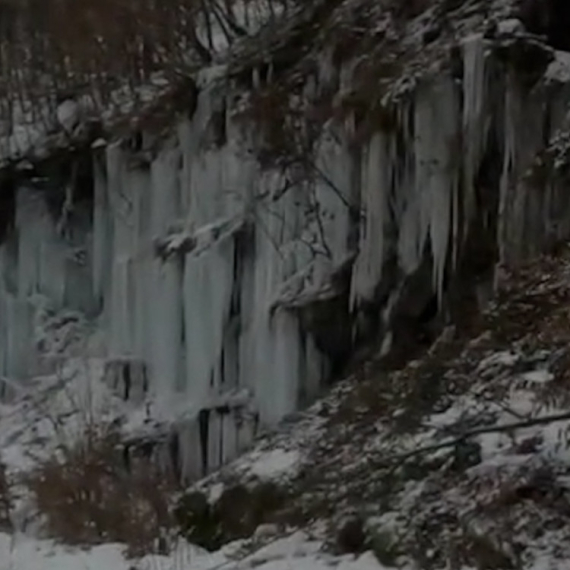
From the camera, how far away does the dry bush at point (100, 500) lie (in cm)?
763

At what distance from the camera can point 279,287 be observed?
10.8m

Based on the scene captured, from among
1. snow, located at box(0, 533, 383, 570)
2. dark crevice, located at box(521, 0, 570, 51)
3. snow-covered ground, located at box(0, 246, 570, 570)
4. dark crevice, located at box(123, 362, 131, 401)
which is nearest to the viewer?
snow-covered ground, located at box(0, 246, 570, 570)

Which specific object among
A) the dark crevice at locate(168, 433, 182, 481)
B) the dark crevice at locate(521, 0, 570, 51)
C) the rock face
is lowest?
the dark crevice at locate(168, 433, 182, 481)

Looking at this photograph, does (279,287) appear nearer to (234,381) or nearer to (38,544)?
(234,381)

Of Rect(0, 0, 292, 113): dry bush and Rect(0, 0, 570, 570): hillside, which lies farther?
Rect(0, 0, 292, 113): dry bush

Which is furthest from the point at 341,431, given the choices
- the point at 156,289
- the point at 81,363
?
the point at 81,363

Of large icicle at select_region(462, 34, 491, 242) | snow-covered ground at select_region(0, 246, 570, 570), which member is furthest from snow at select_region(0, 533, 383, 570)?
large icicle at select_region(462, 34, 491, 242)

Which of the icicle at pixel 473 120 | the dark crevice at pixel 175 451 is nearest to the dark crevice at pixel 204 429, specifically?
the dark crevice at pixel 175 451

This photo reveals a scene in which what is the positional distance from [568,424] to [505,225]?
279cm

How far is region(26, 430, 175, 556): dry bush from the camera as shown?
7.63m

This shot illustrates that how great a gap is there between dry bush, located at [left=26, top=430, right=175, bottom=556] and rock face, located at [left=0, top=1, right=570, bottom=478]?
1.65 metres

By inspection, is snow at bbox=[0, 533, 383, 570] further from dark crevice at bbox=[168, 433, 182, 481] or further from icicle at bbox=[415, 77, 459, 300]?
dark crevice at bbox=[168, 433, 182, 481]

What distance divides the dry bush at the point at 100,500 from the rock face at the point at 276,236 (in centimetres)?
165

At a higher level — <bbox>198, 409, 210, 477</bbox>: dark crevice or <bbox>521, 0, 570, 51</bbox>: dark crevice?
<bbox>521, 0, 570, 51</bbox>: dark crevice
